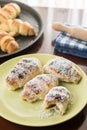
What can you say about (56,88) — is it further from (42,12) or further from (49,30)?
(42,12)

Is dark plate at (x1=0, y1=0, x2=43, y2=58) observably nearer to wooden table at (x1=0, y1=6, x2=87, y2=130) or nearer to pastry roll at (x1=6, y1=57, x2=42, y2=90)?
wooden table at (x1=0, y1=6, x2=87, y2=130)

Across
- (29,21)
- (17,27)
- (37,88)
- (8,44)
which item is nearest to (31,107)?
(37,88)

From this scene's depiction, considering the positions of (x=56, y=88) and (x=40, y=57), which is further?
(x=40, y=57)

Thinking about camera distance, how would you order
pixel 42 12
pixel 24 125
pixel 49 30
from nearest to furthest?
pixel 24 125, pixel 49 30, pixel 42 12

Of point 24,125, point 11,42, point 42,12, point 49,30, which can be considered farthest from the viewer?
point 42,12

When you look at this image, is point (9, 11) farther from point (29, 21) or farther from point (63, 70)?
point (63, 70)

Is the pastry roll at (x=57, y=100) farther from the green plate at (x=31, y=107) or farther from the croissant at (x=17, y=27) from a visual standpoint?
the croissant at (x=17, y=27)

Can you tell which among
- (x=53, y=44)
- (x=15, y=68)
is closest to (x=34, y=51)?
(x=53, y=44)
